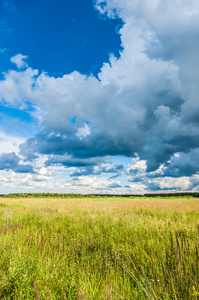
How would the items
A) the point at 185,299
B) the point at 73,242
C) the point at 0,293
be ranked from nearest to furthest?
the point at 185,299, the point at 0,293, the point at 73,242

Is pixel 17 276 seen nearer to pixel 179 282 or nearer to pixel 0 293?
pixel 0 293

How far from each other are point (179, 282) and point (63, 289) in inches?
60.4

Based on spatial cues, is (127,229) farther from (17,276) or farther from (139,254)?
(17,276)

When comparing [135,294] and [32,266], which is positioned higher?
[32,266]

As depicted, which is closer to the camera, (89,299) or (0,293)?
(89,299)

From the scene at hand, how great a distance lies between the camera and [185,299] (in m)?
2.05

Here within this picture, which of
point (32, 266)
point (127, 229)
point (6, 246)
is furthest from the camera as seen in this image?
point (127, 229)

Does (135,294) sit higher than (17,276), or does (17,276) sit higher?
(17,276)

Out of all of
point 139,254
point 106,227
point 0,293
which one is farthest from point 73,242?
point 0,293

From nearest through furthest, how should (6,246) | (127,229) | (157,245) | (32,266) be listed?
(32,266), (6,246), (157,245), (127,229)

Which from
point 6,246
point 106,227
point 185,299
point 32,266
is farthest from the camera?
point 106,227

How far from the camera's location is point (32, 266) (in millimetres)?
2719

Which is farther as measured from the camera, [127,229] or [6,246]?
[127,229]

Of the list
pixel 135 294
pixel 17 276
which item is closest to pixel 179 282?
pixel 135 294
